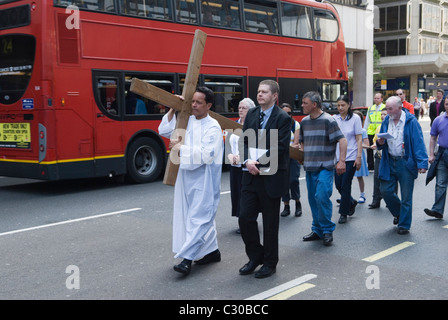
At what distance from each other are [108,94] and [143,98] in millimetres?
854

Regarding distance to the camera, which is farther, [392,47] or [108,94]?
[392,47]

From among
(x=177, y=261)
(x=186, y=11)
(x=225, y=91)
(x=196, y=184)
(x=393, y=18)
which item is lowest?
(x=177, y=261)

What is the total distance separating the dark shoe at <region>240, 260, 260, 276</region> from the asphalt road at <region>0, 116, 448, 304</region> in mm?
71

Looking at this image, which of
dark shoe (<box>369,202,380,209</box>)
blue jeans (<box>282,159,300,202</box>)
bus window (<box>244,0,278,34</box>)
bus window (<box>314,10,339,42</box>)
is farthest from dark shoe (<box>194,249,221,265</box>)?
bus window (<box>314,10,339,42</box>)

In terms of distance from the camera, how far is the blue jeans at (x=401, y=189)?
6.28 m

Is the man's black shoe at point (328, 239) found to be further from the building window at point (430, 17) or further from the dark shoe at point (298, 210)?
the building window at point (430, 17)

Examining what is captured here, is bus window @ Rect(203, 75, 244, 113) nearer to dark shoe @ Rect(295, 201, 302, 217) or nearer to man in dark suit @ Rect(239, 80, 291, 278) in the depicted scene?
dark shoe @ Rect(295, 201, 302, 217)

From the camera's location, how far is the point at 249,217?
15.4 ft

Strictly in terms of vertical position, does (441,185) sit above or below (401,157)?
below

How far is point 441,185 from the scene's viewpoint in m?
7.04

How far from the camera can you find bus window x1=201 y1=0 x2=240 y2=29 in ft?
37.2

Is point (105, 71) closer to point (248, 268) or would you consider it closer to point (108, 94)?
point (108, 94)

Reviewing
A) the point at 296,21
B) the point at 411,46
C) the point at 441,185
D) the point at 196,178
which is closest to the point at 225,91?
the point at 296,21

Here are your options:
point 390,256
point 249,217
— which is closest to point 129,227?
point 249,217
